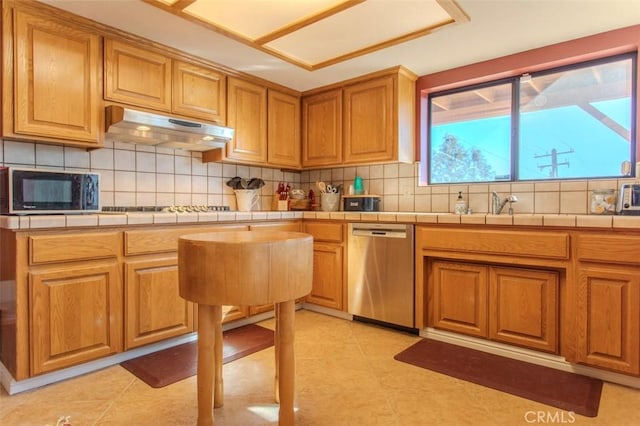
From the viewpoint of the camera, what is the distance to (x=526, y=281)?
2236mm

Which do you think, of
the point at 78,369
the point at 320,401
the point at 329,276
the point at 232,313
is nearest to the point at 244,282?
the point at 320,401

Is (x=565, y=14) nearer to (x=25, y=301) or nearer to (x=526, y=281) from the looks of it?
(x=526, y=281)

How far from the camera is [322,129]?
355 centimetres

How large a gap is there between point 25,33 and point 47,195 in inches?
34.9

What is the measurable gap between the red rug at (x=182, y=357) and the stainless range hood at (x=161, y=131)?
1.41 metres

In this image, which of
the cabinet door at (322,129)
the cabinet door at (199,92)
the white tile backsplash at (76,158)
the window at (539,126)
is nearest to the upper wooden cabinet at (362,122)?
the cabinet door at (322,129)

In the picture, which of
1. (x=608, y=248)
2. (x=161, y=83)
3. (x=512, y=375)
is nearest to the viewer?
(x=608, y=248)

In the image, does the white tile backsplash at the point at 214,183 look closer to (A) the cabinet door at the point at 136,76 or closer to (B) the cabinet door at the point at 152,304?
(A) the cabinet door at the point at 136,76

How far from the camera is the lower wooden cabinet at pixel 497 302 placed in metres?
2.18

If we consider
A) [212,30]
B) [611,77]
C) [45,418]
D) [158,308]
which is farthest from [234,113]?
[611,77]

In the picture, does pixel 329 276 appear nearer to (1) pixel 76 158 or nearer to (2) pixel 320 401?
(2) pixel 320 401

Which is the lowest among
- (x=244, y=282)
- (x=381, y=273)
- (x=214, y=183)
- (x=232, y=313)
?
(x=232, y=313)

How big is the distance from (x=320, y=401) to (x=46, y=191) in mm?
1780

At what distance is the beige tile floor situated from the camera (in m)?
1.61
